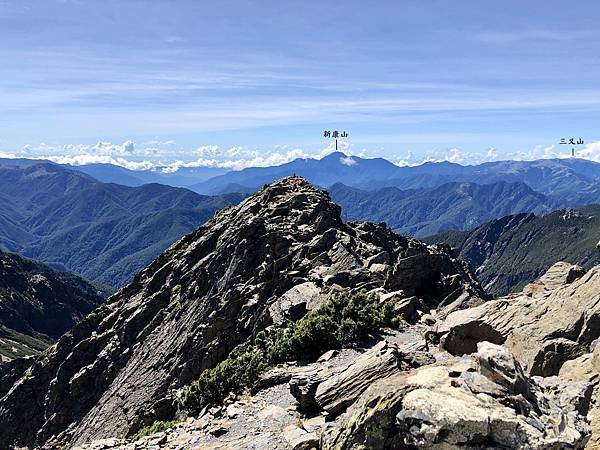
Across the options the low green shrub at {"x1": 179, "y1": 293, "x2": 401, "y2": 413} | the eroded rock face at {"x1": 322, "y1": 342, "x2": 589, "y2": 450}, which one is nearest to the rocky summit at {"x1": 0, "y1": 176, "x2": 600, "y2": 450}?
the eroded rock face at {"x1": 322, "y1": 342, "x2": 589, "y2": 450}

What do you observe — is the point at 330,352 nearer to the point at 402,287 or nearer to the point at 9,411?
the point at 402,287

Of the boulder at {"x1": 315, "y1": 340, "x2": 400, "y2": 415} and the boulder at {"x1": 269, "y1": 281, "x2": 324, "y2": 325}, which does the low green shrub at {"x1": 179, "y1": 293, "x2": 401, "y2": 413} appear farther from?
the boulder at {"x1": 315, "y1": 340, "x2": 400, "y2": 415}

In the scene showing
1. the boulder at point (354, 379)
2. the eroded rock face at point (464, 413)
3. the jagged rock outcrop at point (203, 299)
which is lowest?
the jagged rock outcrop at point (203, 299)

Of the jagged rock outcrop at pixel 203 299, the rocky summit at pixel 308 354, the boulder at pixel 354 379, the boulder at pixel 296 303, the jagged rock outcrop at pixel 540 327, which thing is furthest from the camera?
the jagged rock outcrop at pixel 203 299

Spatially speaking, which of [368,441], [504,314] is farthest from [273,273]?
[368,441]

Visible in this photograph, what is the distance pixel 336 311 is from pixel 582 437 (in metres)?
26.7

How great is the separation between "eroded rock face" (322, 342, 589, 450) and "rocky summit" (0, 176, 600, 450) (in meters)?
0.05

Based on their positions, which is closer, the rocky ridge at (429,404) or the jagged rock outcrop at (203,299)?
the rocky ridge at (429,404)

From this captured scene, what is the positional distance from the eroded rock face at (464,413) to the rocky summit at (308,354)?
5 cm

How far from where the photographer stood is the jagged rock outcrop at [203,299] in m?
56.5

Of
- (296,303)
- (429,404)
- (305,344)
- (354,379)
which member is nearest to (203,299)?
(296,303)

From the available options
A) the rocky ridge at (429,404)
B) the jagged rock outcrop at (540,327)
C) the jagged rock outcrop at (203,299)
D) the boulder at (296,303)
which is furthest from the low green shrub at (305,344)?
the boulder at (296,303)

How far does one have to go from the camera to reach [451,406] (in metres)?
14.4

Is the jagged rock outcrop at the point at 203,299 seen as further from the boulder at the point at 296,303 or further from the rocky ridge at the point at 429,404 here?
the rocky ridge at the point at 429,404
